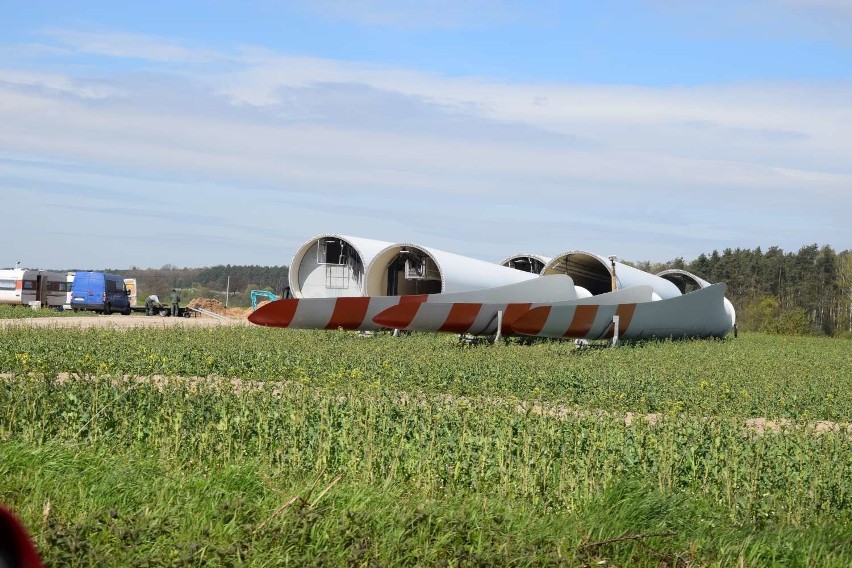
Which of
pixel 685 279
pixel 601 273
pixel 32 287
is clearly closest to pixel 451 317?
pixel 601 273

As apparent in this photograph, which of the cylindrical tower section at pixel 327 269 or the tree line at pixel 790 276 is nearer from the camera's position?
the cylindrical tower section at pixel 327 269

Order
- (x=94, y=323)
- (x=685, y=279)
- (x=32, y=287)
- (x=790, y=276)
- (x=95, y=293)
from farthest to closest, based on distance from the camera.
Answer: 1. (x=790, y=276)
2. (x=32, y=287)
3. (x=95, y=293)
4. (x=685, y=279)
5. (x=94, y=323)

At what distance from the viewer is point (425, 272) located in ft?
116

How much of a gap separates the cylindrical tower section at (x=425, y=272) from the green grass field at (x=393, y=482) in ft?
63.5

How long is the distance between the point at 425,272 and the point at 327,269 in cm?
360

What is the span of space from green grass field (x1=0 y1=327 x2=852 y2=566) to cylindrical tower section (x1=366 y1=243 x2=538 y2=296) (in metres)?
19.4

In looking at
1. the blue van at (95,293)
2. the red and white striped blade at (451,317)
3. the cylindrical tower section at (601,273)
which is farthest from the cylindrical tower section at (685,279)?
the blue van at (95,293)

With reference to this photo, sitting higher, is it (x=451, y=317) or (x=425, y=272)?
(x=425, y=272)

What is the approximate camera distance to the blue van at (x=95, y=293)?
4631 cm

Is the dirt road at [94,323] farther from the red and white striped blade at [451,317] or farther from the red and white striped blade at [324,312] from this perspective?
the red and white striped blade at [451,317]

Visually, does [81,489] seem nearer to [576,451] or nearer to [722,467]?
[576,451]

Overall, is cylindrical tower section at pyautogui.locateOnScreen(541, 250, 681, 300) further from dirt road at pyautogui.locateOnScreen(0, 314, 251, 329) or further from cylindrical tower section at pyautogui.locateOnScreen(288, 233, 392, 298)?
dirt road at pyautogui.locateOnScreen(0, 314, 251, 329)

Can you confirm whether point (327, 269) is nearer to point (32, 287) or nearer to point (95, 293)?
point (95, 293)

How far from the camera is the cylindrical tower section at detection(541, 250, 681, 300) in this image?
34.0 metres
